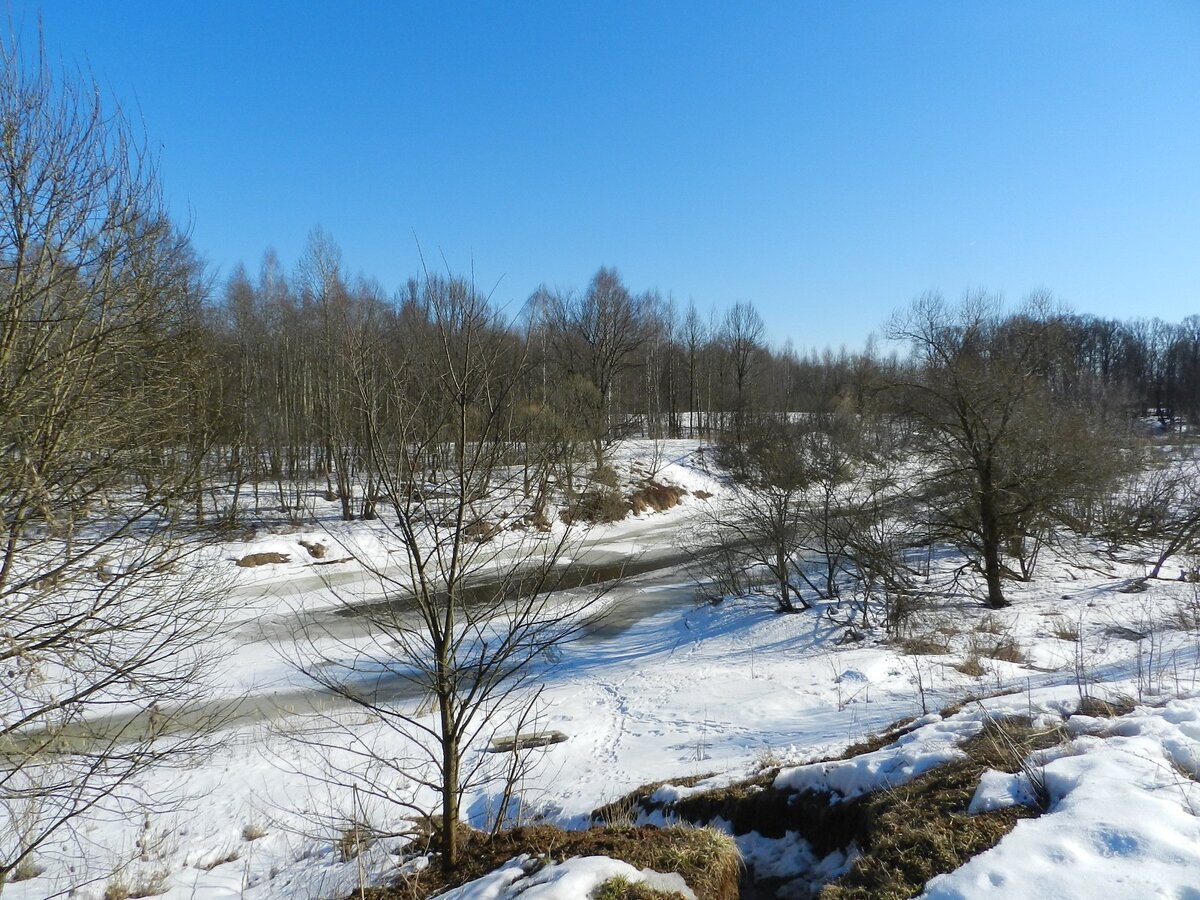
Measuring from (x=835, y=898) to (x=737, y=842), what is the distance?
5.43 feet

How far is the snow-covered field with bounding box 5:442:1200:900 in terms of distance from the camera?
10.4 feet

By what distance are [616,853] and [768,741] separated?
15.2ft

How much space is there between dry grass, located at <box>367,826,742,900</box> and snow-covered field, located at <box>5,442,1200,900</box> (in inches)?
15.3

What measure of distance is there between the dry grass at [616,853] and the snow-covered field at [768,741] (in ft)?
1.27

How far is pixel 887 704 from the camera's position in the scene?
28.0 feet

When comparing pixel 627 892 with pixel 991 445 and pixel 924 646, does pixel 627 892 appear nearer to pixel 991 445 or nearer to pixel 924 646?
pixel 924 646

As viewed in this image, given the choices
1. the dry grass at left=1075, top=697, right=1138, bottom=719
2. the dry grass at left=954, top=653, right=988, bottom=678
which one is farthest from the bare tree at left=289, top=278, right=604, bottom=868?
the dry grass at left=954, top=653, right=988, bottom=678

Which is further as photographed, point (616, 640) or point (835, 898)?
point (616, 640)

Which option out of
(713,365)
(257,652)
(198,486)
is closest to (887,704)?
(198,486)

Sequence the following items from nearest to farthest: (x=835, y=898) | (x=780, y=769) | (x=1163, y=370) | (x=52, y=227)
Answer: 1. (x=835, y=898)
2. (x=780, y=769)
3. (x=52, y=227)
4. (x=1163, y=370)

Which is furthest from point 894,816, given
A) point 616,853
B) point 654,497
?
point 654,497

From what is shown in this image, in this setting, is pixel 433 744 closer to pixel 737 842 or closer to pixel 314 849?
pixel 314 849

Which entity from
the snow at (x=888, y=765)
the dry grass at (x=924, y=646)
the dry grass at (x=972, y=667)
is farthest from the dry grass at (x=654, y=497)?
the snow at (x=888, y=765)

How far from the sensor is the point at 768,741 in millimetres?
7801
